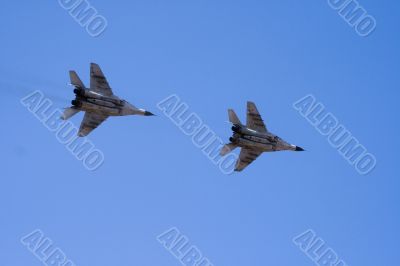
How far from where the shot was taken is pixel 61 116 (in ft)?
293

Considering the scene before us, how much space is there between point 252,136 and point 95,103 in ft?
62.0

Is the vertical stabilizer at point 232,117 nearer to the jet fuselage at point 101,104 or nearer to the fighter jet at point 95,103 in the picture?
the fighter jet at point 95,103

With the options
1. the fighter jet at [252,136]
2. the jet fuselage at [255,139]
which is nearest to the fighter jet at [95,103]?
the fighter jet at [252,136]

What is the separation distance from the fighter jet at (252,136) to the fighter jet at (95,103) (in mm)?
9969

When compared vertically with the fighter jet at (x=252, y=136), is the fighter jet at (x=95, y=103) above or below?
below

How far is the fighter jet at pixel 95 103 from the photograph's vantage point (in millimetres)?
89500

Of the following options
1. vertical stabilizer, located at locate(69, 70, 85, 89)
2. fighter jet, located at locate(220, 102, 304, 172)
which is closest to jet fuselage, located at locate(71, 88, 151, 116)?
vertical stabilizer, located at locate(69, 70, 85, 89)

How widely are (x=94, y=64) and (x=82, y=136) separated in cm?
824

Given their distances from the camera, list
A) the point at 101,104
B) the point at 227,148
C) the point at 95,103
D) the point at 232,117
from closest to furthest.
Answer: the point at 95,103
the point at 101,104
the point at 232,117
the point at 227,148

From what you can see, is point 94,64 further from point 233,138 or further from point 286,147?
point 286,147

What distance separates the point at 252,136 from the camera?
96.1 metres

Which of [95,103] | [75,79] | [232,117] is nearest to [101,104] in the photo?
[95,103]

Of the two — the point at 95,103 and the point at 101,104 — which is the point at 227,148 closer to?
the point at 101,104

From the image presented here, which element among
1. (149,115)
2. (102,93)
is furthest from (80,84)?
(149,115)
